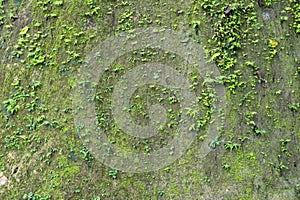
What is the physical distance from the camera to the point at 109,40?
3.15 meters

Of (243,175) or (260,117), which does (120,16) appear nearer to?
(260,117)

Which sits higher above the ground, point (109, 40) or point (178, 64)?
point (109, 40)

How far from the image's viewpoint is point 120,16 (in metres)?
3.16

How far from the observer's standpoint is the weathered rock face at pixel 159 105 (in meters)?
3.04

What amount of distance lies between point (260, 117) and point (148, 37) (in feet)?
3.64

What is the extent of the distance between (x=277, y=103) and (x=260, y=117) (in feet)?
0.61

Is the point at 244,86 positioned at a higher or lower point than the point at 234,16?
lower

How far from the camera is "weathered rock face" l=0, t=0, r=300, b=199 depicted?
9.96ft

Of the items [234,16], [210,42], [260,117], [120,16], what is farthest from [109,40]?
[260,117]

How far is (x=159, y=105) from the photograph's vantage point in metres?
3.09

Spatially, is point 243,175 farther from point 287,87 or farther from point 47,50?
point 47,50

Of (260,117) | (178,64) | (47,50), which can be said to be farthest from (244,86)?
(47,50)

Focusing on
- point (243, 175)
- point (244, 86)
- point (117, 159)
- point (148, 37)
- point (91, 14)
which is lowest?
point (243, 175)

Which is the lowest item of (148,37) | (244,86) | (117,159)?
(117,159)
